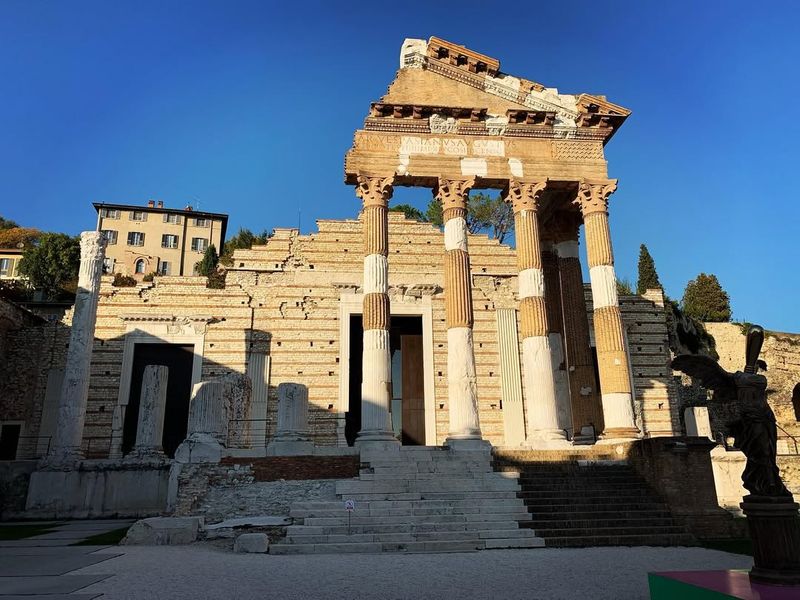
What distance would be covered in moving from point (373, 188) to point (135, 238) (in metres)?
39.2

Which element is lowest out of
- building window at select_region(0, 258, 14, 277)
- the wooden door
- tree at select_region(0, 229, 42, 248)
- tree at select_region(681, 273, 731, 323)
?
the wooden door

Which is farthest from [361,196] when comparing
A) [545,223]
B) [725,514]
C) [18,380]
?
[18,380]

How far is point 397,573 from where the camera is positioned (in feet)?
26.3

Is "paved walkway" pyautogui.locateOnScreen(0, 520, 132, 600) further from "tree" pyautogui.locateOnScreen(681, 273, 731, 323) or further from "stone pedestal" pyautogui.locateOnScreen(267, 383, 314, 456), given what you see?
"tree" pyautogui.locateOnScreen(681, 273, 731, 323)

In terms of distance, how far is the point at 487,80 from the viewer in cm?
1878

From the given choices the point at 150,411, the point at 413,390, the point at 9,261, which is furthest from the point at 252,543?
the point at 9,261

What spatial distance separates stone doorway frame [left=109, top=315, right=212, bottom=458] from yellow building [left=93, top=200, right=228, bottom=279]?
2826cm

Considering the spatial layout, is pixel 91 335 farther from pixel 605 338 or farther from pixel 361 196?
pixel 605 338

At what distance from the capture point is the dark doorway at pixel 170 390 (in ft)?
69.9

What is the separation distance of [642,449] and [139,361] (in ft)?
59.7

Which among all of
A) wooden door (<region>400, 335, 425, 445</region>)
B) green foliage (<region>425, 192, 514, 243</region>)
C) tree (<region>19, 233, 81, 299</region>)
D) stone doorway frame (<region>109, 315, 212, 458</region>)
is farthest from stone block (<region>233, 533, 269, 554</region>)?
tree (<region>19, 233, 81, 299</region>)

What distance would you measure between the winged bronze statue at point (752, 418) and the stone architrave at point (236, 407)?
11652mm

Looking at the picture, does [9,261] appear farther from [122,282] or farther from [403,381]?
[403,381]

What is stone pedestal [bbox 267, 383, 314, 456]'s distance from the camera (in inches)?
556
